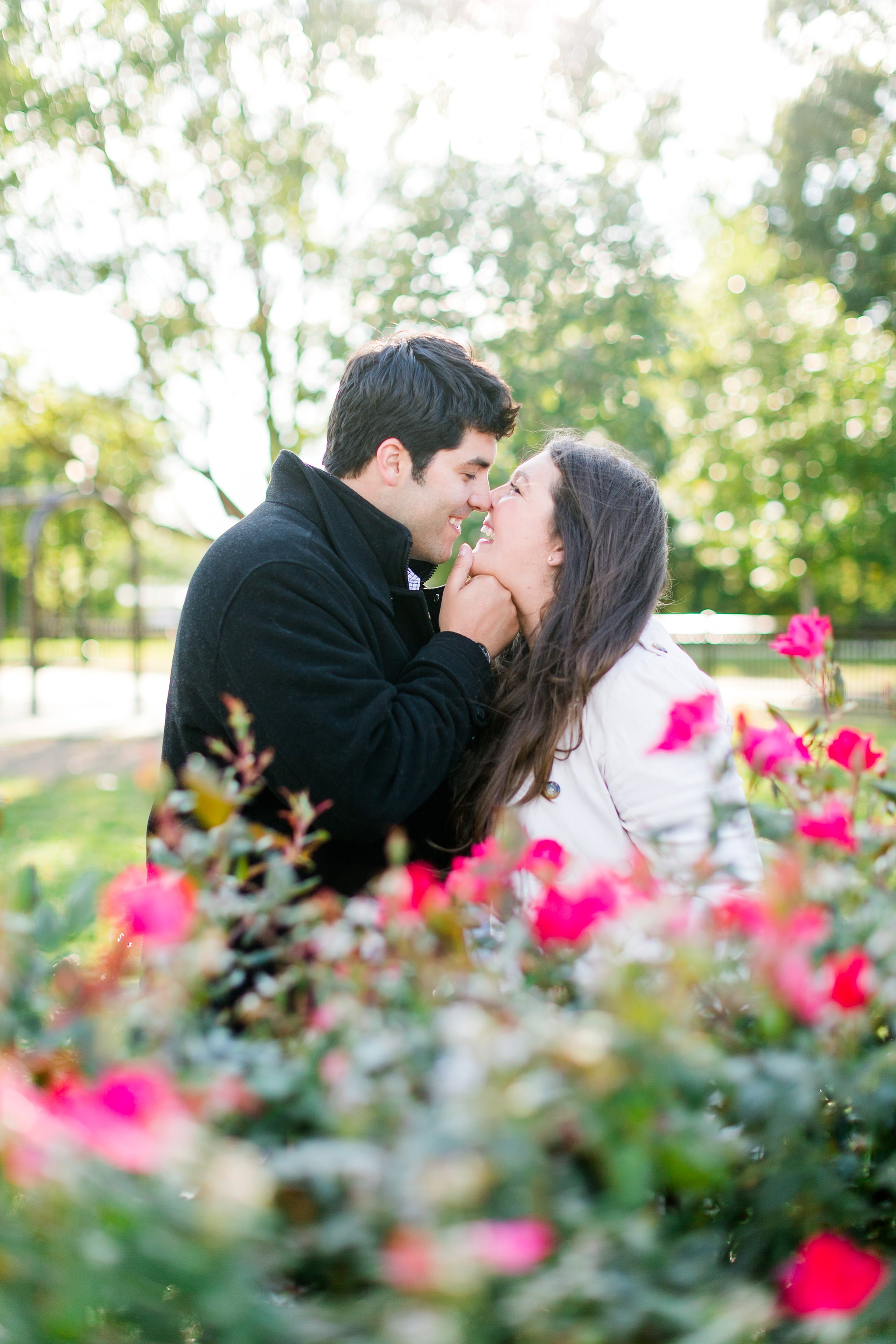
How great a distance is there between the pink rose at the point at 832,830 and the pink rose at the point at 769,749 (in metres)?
0.10

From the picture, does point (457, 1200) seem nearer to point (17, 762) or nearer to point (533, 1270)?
point (533, 1270)

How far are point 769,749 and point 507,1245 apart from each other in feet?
2.89

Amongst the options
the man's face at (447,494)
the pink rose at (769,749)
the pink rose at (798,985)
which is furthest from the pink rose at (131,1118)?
the man's face at (447,494)

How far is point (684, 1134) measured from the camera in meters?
0.91

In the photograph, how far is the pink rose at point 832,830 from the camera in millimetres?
1399

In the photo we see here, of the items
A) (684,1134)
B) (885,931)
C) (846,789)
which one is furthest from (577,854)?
(684,1134)

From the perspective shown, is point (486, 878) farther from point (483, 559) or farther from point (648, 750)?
point (483, 559)

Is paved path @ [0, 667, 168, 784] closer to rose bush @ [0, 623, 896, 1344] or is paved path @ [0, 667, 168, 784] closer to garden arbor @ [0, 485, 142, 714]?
garden arbor @ [0, 485, 142, 714]

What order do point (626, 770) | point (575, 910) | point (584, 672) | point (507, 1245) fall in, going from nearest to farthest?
1. point (507, 1245)
2. point (575, 910)
3. point (626, 770)
4. point (584, 672)

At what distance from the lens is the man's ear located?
10.2 ft

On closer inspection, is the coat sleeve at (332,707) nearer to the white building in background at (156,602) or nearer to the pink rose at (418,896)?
the pink rose at (418,896)

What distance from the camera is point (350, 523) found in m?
2.87

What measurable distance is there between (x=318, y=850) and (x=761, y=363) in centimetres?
1995

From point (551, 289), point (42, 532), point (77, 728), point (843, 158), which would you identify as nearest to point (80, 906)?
point (551, 289)
